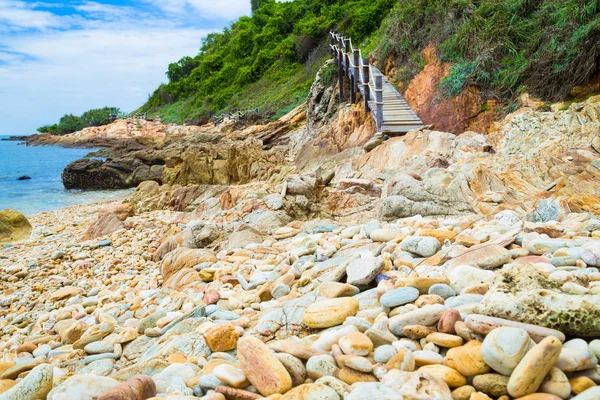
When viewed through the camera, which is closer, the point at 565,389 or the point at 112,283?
the point at 565,389

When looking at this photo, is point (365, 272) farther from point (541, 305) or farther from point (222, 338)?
point (541, 305)

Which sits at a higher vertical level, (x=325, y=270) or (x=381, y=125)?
(x=381, y=125)

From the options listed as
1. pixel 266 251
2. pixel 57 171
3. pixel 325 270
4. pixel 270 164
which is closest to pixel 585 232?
pixel 325 270

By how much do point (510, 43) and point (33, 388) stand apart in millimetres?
10777

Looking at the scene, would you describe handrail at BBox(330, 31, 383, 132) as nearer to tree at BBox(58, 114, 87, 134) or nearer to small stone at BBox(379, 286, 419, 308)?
small stone at BBox(379, 286, 419, 308)

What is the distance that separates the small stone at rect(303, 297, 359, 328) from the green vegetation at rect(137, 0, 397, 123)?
75.7ft

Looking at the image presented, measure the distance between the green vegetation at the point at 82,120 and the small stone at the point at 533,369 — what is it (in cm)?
7300

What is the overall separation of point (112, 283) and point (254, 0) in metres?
50.5

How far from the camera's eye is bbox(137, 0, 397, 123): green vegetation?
92.0ft

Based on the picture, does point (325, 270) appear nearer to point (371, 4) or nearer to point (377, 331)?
point (377, 331)

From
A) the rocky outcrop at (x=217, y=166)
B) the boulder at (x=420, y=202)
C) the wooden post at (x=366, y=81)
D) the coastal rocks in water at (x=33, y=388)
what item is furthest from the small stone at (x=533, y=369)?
the rocky outcrop at (x=217, y=166)

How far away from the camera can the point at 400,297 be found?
2205 mm

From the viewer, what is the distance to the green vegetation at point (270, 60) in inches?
1104

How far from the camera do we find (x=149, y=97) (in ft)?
202
